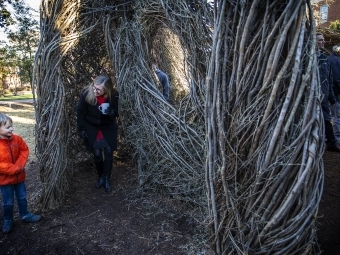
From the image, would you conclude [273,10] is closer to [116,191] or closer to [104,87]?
[104,87]

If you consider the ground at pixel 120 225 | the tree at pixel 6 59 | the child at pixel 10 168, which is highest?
the tree at pixel 6 59

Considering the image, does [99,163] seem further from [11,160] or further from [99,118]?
[11,160]

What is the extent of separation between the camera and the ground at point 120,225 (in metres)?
2.71

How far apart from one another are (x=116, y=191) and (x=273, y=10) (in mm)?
2979

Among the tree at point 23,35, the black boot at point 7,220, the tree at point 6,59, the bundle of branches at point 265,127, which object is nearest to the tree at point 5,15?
the tree at point 23,35

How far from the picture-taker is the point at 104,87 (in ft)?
12.2

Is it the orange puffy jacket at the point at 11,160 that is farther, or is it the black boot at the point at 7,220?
the black boot at the point at 7,220

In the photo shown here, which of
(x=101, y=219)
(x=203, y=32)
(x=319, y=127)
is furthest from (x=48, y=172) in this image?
→ (x=319, y=127)

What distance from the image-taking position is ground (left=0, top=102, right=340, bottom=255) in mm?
2715

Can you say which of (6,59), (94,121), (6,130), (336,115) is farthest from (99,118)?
(6,59)

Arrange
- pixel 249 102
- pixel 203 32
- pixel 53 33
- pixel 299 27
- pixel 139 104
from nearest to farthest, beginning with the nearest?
pixel 299 27 < pixel 249 102 < pixel 203 32 < pixel 53 33 < pixel 139 104

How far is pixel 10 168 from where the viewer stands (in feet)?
9.56

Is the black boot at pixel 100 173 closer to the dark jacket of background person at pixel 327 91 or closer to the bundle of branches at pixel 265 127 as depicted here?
the bundle of branches at pixel 265 127

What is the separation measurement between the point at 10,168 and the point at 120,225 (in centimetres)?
125
